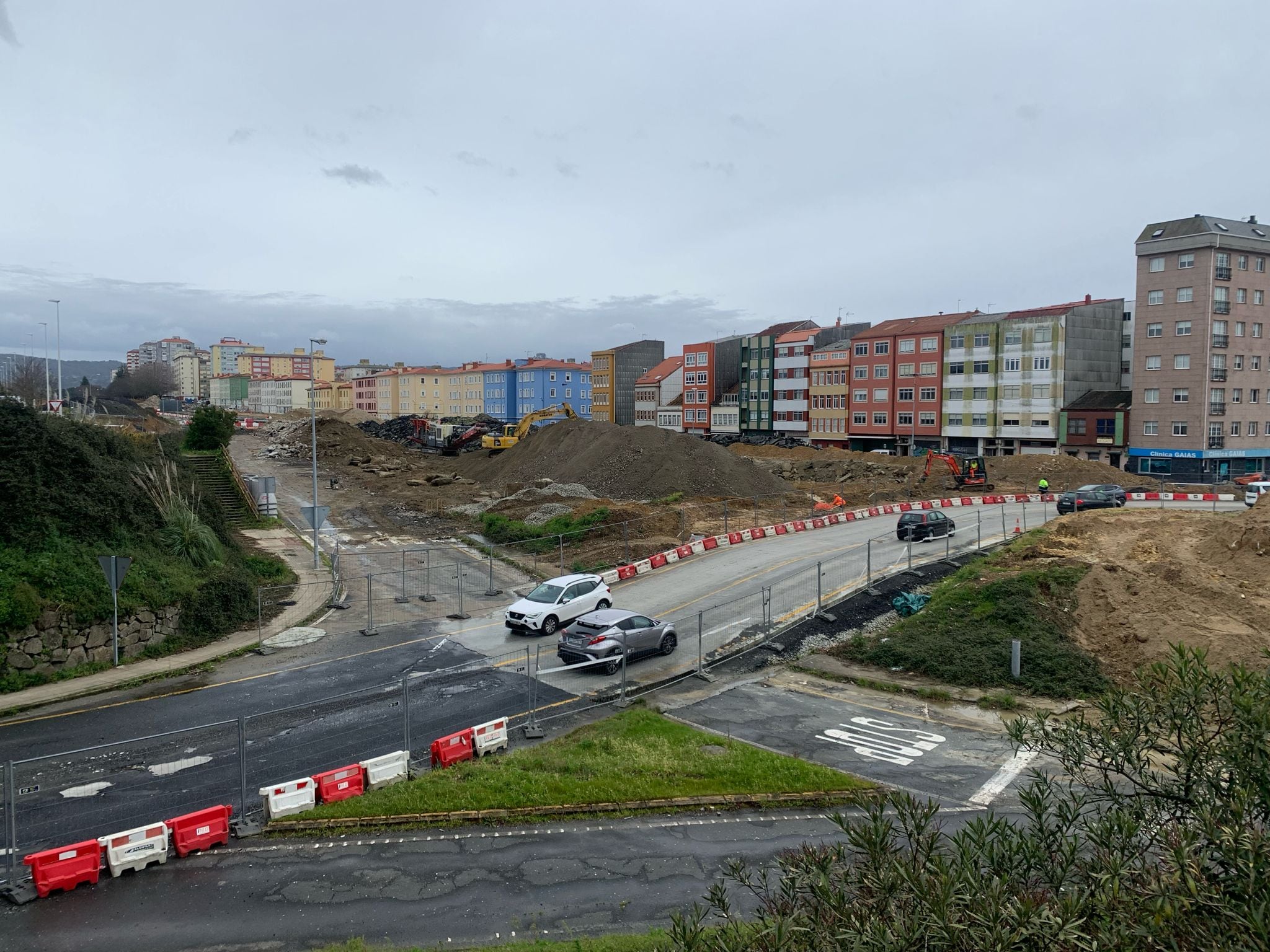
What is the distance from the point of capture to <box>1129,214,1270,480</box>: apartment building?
68.9 meters

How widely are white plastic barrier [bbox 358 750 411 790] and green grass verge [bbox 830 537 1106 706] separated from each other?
43.4ft

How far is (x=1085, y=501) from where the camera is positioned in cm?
4650

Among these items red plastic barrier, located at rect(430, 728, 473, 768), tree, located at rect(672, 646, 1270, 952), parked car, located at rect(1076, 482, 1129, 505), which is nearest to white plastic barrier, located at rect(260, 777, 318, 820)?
red plastic barrier, located at rect(430, 728, 473, 768)

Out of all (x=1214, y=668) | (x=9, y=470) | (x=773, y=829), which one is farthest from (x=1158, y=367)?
(x=9, y=470)

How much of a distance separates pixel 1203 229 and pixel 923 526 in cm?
4994

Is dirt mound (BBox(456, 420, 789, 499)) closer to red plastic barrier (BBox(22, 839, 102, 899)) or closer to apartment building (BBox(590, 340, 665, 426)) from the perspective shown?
red plastic barrier (BBox(22, 839, 102, 899))

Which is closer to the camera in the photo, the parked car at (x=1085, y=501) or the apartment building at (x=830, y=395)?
the parked car at (x=1085, y=501)

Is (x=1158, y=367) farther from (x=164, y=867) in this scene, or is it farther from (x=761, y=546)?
(x=164, y=867)

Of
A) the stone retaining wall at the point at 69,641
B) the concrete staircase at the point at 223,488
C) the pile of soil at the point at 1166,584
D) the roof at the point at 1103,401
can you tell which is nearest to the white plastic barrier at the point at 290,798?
the stone retaining wall at the point at 69,641

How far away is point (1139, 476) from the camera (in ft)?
218

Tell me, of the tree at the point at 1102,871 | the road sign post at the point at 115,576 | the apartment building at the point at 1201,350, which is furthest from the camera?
the apartment building at the point at 1201,350

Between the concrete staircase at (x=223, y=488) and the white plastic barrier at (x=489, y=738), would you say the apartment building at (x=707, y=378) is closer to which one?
the concrete staircase at (x=223, y=488)

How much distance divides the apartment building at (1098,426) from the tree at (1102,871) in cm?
7275

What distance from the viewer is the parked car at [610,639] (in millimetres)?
21453
